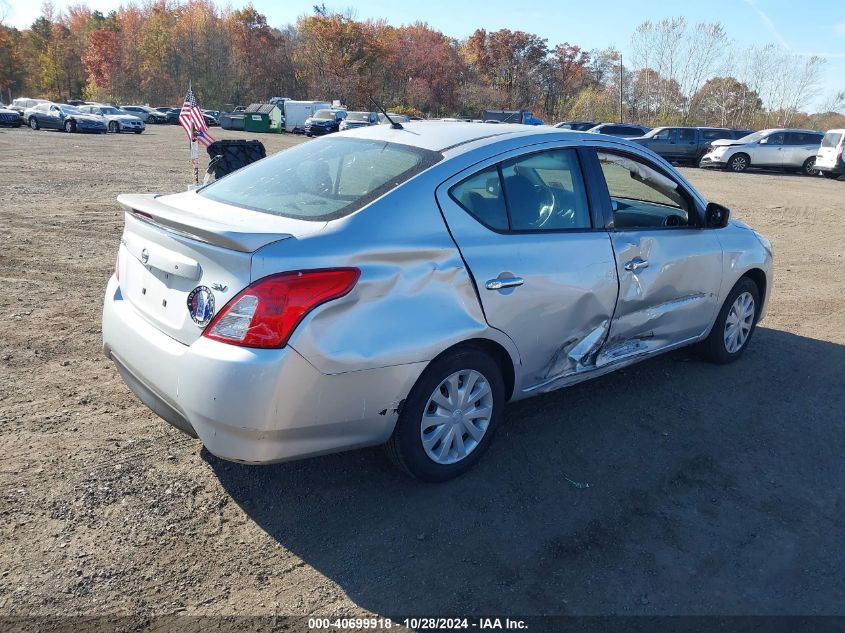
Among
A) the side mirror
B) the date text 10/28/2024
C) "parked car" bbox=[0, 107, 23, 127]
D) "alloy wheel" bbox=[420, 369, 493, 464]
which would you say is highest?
the side mirror

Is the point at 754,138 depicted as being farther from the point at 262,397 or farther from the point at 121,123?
the point at 121,123

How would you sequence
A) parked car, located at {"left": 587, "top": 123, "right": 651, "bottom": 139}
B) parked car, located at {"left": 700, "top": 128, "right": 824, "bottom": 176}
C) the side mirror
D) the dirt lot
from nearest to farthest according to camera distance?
1. the dirt lot
2. the side mirror
3. parked car, located at {"left": 700, "top": 128, "right": 824, "bottom": 176}
4. parked car, located at {"left": 587, "top": 123, "right": 651, "bottom": 139}

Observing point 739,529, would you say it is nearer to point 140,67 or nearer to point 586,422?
point 586,422

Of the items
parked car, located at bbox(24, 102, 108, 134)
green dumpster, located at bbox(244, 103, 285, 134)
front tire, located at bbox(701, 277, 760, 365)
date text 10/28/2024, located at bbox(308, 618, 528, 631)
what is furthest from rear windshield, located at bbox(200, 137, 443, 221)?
green dumpster, located at bbox(244, 103, 285, 134)

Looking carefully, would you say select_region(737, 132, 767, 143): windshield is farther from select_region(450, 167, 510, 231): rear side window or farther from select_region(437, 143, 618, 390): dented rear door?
select_region(450, 167, 510, 231): rear side window

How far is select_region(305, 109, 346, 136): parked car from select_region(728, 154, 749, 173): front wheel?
23268 mm

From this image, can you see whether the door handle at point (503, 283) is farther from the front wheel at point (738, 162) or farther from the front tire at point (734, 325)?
the front wheel at point (738, 162)

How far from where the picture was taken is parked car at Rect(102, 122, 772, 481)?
2746 mm

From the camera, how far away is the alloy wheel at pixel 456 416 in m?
3.28

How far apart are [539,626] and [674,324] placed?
2.65 metres

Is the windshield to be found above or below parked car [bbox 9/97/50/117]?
above

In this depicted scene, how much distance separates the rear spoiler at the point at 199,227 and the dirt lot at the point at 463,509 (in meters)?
1.23

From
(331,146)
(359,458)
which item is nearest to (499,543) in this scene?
(359,458)

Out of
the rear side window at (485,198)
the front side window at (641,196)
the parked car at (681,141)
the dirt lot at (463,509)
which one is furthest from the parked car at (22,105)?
the rear side window at (485,198)
